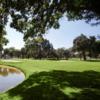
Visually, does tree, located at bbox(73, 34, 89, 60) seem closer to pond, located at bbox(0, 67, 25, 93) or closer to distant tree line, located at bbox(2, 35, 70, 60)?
distant tree line, located at bbox(2, 35, 70, 60)

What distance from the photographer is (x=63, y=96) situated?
484 inches

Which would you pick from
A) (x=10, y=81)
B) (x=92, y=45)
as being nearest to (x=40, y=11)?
(x=10, y=81)

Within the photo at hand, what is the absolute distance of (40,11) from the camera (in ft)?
56.0

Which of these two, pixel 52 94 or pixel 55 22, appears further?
pixel 55 22

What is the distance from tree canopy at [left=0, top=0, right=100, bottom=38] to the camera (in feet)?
51.7

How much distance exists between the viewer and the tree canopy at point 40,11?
51.7 feet

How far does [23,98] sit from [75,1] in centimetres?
796

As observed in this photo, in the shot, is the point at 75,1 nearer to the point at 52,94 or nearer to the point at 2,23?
the point at 2,23

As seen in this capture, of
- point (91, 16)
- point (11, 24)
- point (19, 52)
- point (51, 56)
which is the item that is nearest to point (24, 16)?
point (11, 24)

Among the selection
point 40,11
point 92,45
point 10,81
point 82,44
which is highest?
point 82,44

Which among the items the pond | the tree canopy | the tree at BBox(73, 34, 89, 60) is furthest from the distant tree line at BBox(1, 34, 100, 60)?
the tree canopy

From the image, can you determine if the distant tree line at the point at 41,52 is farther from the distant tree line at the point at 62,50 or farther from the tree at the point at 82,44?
the tree at the point at 82,44

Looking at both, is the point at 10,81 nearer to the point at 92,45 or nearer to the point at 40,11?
the point at 40,11

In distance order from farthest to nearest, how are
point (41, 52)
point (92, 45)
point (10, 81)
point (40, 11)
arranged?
point (41, 52)
point (92, 45)
point (10, 81)
point (40, 11)
